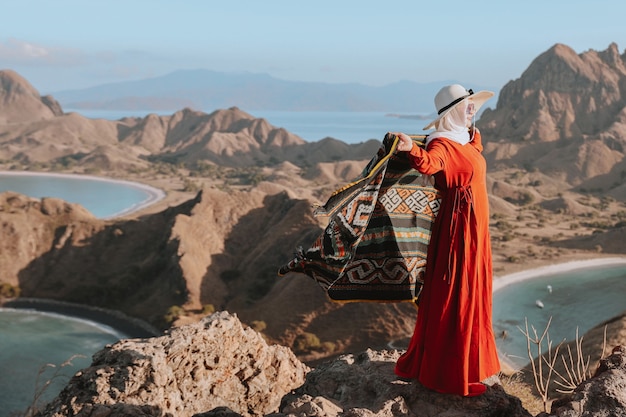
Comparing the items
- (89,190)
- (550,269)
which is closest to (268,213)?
(550,269)

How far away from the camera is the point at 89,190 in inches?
2926

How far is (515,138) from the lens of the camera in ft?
277

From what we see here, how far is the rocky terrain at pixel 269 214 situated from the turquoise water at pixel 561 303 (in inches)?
91.0

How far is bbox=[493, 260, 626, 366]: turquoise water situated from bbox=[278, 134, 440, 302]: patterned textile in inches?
706

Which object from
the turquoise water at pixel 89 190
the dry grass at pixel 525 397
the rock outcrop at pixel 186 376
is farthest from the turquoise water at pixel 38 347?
the turquoise water at pixel 89 190

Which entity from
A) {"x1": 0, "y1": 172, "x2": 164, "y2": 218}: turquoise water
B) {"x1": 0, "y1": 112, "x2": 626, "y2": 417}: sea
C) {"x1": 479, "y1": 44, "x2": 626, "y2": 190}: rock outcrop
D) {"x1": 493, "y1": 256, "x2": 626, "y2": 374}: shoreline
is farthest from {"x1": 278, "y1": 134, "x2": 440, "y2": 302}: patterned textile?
{"x1": 479, "y1": 44, "x2": 626, "y2": 190}: rock outcrop

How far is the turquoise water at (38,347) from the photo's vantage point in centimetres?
2103

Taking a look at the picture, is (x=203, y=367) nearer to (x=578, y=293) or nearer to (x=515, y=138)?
(x=578, y=293)

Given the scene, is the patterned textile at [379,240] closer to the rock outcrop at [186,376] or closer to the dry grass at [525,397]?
the rock outcrop at [186,376]

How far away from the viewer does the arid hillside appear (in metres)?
27.3

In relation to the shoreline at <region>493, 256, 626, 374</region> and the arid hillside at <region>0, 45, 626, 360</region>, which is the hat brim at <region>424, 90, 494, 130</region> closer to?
the arid hillside at <region>0, 45, 626, 360</region>

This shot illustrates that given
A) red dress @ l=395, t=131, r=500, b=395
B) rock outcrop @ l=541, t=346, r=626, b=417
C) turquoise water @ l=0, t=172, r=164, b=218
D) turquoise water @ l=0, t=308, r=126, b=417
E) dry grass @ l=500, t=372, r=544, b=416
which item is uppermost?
red dress @ l=395, t=131, r=500, b=395

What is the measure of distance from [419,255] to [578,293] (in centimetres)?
2852

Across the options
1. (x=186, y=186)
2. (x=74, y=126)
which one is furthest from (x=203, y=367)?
(x=74, y=126)
